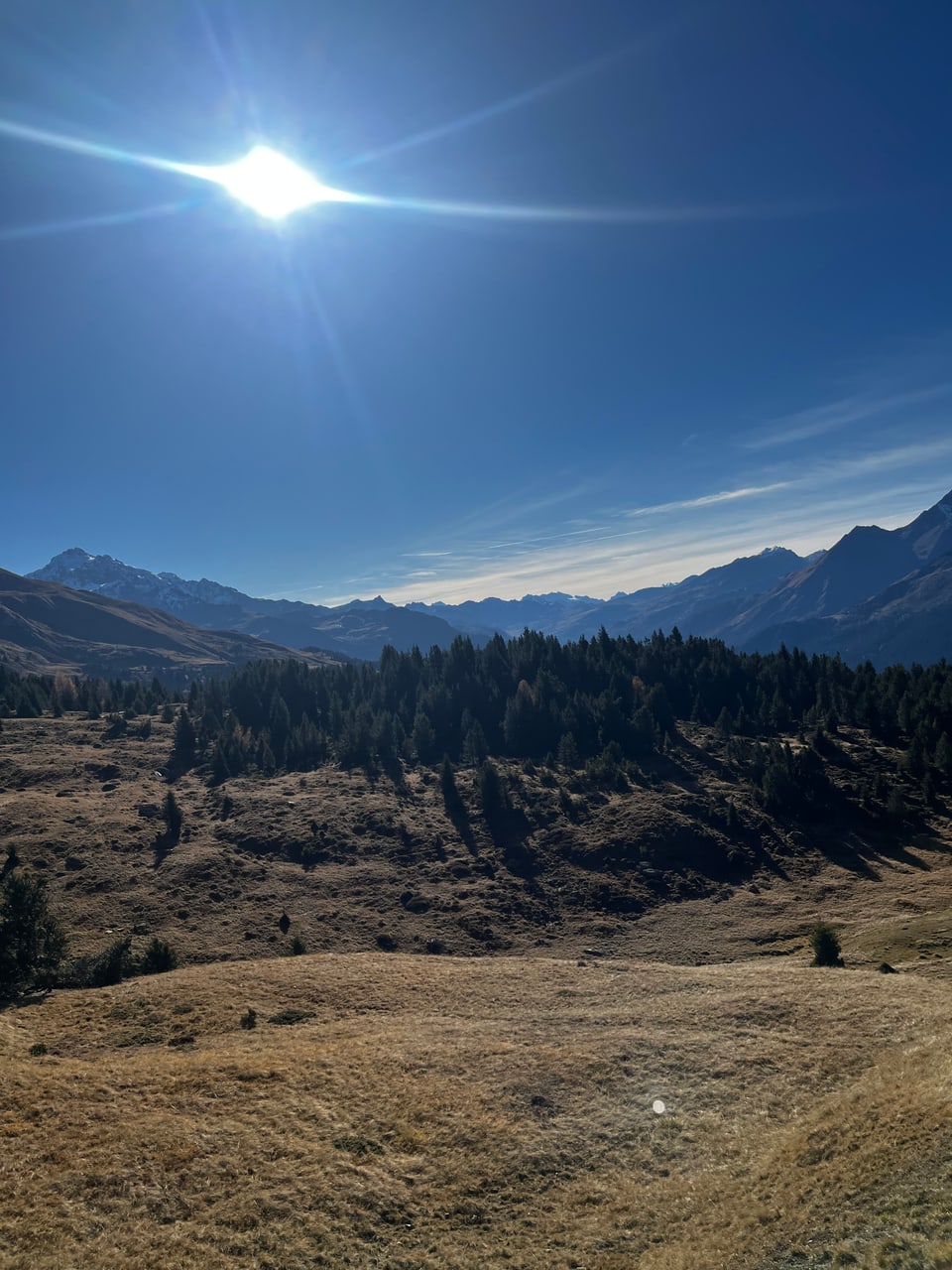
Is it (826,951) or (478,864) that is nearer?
(826,951)

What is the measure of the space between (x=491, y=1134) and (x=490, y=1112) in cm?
158

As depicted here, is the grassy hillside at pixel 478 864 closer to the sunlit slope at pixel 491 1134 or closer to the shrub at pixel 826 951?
the shrub at pixel 826 951

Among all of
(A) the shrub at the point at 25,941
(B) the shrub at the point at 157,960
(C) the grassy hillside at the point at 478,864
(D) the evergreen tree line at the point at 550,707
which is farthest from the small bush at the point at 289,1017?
(D) the evergreen tree line at the point at 550,707

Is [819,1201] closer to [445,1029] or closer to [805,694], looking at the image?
[445,1029]

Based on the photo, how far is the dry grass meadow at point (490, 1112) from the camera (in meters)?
16.6

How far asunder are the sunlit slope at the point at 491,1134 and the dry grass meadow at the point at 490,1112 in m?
0.11

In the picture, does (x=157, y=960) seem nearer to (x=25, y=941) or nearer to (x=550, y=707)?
(x=25, y=941)

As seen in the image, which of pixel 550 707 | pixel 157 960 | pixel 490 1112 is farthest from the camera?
pixel 550 707

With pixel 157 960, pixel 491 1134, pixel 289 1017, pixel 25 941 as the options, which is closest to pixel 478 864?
pixel 157 960

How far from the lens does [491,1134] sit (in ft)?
75.9

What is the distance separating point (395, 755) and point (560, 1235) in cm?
11915

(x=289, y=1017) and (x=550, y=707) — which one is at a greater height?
(x=550, y=707)

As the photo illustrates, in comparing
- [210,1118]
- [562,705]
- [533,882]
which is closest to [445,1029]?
[210,1118]

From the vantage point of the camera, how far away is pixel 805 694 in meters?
149
